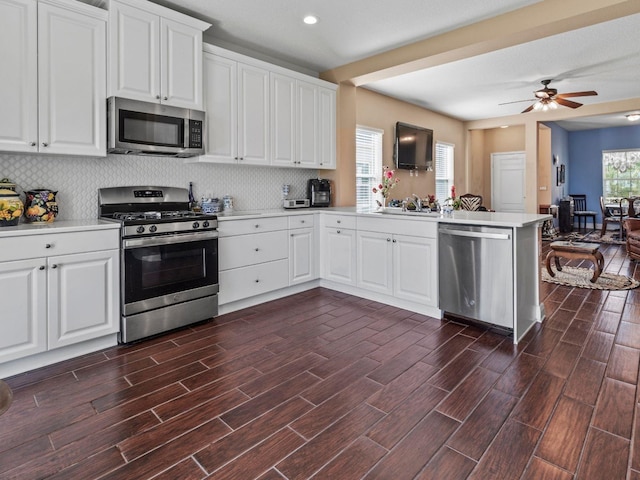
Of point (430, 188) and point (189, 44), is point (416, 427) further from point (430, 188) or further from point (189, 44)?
point (430, 188)

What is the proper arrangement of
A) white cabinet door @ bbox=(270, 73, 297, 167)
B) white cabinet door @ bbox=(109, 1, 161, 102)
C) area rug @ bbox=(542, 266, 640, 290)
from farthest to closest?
1. area rug @ bbox=(542, 266, 640, 290)
2. white cabinet door @ bbox=(270, 73, 297, 167)
3. white cabinet door @ bbox=(109, 1, 161, 102)

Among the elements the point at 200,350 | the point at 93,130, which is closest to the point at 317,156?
the point at 93,130

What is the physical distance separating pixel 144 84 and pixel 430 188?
19.1 ft

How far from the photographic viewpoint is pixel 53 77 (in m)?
2.73

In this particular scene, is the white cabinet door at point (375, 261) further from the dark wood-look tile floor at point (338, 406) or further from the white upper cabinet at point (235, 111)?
the white upper cabinet at point (235, 111)

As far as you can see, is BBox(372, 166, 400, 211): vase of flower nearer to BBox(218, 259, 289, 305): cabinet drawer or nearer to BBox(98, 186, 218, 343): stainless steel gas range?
BBox(218, 259, 289, 305): cabinet drawer

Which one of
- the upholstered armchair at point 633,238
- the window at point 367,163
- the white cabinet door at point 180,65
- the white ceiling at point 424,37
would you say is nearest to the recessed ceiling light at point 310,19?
the white ceiling at point 424,37

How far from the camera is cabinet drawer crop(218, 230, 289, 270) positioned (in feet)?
11.7

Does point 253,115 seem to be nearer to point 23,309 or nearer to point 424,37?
point 424,37

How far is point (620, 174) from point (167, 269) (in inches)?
473

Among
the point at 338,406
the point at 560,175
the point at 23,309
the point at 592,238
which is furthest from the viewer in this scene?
the point at 560,175

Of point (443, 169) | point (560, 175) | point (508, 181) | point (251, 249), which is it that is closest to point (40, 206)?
point (251, 249)

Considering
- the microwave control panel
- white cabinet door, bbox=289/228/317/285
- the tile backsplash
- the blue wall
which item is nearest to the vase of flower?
white cabinet door, bbox=289/228/317/285

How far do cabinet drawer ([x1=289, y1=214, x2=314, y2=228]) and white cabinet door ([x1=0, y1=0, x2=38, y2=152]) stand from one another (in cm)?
227
